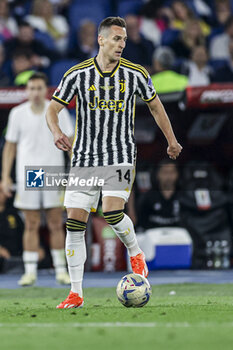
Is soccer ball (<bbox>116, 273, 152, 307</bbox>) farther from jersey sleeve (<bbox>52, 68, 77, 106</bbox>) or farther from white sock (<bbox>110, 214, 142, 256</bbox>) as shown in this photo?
jersey sleeve (<bbox>52, 68, 77, 106</bbox>)

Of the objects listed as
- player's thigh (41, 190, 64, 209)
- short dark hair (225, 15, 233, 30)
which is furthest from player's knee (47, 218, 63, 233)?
short dark hair (225, 15, 233, 30)

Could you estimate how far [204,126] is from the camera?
40.6 feet

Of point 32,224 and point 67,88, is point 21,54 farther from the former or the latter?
point 67,88

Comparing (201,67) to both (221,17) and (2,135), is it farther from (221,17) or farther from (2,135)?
(2,135)

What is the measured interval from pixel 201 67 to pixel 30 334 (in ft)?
31.7

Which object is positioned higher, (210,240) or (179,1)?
(179,1)

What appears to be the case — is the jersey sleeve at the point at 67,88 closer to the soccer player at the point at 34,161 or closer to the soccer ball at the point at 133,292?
the soccer ball at the point at 133,292

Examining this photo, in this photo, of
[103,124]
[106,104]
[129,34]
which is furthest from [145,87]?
[129,34]

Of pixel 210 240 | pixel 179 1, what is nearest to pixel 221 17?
pixel 179 1

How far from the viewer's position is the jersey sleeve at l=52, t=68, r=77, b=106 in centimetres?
659

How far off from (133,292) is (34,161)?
359cm

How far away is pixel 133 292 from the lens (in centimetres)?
634

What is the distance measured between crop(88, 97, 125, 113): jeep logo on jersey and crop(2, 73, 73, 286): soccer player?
291 centimetres

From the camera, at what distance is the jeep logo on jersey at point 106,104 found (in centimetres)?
665
